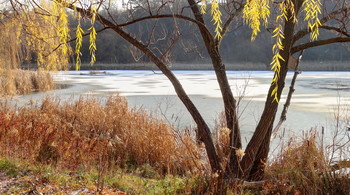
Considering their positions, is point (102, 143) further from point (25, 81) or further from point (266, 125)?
point (25, 81)

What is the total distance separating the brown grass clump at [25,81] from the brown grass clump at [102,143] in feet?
18.7

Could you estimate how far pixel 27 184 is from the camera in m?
3.29

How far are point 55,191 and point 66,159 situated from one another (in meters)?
1.59

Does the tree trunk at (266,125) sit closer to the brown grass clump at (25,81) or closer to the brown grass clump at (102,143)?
the brown grass clump at (102,143)

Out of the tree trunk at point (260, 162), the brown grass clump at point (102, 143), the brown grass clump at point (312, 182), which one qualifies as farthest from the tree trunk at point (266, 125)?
the brown grass clump at point (102, 143)

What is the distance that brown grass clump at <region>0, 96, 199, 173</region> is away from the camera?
4660 mm

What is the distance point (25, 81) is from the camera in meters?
13.8

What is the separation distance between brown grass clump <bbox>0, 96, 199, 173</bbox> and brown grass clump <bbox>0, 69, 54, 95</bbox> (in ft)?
18.7

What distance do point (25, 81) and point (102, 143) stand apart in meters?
9.51

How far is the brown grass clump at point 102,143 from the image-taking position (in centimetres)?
466

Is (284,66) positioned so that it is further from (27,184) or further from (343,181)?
(27,184)

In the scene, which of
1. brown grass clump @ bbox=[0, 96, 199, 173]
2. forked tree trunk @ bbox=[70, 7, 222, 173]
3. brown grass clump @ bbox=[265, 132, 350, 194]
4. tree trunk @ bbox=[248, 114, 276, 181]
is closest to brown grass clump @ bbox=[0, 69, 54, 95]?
brown grass clump @ bbox=[0, 96, 199, 173]

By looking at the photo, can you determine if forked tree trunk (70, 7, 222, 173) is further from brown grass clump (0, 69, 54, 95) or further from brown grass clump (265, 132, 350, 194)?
brown grass clump (0, 69, 54, 95)

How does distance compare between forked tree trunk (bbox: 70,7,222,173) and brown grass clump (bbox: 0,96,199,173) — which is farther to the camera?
brown grass clump (bbox: 0,96,199,173)
